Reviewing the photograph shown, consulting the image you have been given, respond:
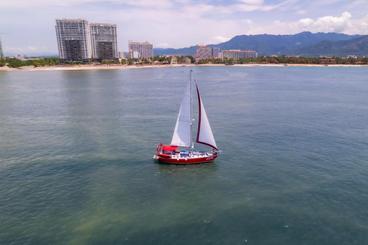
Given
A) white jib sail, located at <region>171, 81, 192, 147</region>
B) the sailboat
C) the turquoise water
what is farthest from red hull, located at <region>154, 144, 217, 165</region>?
white jib sail, located at <region>171, 81, 192, 147</region>

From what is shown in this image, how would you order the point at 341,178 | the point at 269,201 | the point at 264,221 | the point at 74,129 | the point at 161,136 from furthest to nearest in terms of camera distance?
the point at 74,129 < the point at 161,136 < the point at 341,178 < the point at 269,201 < the point at 264,221

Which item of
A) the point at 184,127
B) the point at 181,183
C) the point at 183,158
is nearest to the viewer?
the point at 181,183

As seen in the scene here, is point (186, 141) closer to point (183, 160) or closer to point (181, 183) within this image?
point (183, 160)

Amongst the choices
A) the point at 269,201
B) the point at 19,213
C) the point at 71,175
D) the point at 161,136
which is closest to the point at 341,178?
the point at 269,201

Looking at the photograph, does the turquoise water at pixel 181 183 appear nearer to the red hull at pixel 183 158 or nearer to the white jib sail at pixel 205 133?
the red hull at pixel 183 158

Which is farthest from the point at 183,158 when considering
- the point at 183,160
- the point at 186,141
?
the point at 186,141

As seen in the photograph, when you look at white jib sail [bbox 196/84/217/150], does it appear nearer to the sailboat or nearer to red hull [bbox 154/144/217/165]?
the sailboat

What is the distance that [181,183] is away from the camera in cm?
4853

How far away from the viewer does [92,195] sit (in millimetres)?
44625

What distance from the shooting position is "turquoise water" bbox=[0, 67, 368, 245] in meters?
36.2

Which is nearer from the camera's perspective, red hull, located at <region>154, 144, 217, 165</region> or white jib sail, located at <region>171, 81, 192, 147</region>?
white jib sail, located at <region>171, 81, 192, 147</region>

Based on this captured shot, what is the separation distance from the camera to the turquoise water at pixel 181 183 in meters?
36.2

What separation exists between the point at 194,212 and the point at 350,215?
64.9ft

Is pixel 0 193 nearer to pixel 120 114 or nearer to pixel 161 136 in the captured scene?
pixel 161 136
